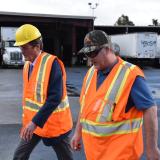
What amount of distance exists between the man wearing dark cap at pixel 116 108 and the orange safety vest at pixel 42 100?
1.17 metres

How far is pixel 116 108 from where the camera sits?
11.2 feet

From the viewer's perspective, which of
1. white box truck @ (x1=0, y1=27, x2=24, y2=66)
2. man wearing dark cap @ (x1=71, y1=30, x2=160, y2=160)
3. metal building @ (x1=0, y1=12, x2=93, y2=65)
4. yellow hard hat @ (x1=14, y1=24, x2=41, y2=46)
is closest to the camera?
man wearing dark cap @ (x1=71, y1=30, x2=160, y2=160)

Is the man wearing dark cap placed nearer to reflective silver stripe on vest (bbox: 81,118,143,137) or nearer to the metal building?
reflective silver stripe on vest (bbox: 81,118,143,137)

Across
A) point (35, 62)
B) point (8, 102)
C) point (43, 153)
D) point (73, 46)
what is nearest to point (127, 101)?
point (35, 62)

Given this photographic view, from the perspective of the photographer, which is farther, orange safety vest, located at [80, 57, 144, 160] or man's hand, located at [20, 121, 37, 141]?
man's hand, located at [20, 121, 37, 141]

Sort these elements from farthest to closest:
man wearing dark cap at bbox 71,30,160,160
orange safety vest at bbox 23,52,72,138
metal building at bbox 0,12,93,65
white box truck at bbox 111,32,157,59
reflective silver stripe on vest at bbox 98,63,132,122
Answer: metal building at bbox 0,12,93,65 → white box truck at bbox 111,32,157,59 → orange safety vest at bbox 23,52,72,138 → reflective silver stripe on vest at bbox 98,63,132,122 → man wearing dark cap at bbox 71,30,160,160

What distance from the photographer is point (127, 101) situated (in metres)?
3.40

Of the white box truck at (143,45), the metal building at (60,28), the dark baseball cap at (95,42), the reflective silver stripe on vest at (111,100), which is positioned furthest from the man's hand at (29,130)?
the metal building at (60,28)

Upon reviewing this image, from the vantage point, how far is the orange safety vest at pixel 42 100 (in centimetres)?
469

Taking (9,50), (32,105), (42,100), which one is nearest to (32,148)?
(32,105)

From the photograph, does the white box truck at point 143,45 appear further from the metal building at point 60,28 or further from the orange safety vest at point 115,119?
the orange safety vest at point 115,119

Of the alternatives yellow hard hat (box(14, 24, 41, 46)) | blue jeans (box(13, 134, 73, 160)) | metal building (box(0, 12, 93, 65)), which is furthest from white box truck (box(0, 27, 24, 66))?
yellow hard hat (box(14, 24, 41, 46))

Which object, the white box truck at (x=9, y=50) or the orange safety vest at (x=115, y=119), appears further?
the white box truck at (x=9, y=50)

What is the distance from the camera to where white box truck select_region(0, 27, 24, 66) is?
→ 35406 millimetres
